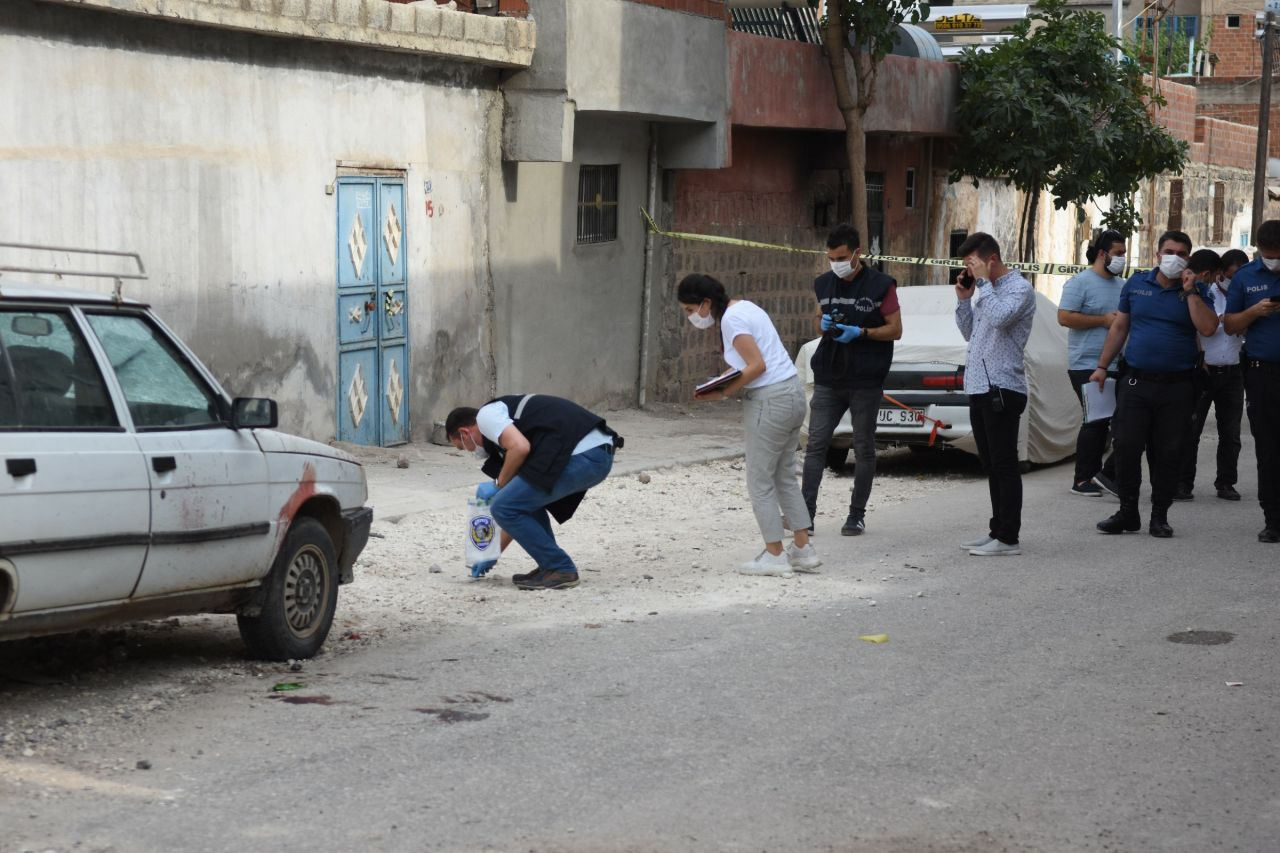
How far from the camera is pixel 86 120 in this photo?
11.3 metres

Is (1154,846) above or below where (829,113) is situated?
below

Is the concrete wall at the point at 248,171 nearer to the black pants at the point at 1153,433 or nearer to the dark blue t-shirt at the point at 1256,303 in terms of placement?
the black pants at the point at 1153,433

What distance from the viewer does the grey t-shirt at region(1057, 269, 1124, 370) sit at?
12.6 metres

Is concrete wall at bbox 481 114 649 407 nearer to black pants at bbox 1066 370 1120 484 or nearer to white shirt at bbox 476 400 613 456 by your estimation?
black pants at bbox 1066 370 1120 484

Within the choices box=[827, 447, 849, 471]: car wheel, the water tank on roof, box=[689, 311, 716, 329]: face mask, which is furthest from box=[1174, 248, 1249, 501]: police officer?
the water tank on roof

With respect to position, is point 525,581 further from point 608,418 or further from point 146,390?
point 608,418

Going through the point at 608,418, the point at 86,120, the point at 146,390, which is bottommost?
the point at 608,418

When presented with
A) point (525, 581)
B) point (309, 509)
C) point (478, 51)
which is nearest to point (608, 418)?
point (478, 51)

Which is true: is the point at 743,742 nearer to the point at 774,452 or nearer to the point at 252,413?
the point at 252,413

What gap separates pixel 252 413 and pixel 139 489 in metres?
0.70

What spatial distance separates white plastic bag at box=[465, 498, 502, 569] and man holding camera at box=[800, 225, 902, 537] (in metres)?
2.25

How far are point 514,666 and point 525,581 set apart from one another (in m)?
2.01

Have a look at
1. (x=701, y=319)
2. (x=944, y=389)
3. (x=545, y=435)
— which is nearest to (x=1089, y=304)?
(x=944, y=389)

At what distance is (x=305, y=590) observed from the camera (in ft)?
24.2
